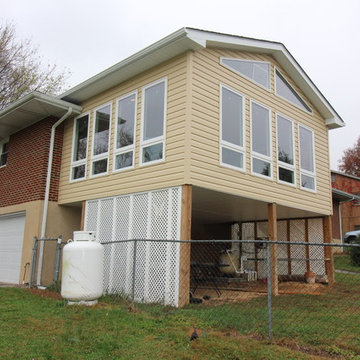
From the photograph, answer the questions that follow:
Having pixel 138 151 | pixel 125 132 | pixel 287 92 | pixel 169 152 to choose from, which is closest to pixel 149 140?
pixel 138 151

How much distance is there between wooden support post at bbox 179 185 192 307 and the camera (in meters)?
7.17

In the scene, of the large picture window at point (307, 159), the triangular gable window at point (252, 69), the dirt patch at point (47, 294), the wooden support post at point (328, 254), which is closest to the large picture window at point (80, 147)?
the dirt patch at point (47, 294)

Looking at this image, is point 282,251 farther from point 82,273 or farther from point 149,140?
point 82,273

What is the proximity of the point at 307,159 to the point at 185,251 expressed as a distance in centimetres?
562

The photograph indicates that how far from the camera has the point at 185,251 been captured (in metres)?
7.30

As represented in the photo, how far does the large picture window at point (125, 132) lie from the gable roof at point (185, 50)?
1.91 ft

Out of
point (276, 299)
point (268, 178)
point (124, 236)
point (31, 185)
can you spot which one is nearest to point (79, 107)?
point (31, 185)

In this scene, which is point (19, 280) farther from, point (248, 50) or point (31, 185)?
point (248, 50)

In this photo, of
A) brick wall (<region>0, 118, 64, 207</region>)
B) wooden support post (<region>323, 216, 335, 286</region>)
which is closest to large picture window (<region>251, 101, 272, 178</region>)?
wooden support post (<region>323, 216, 335, 286</region>)

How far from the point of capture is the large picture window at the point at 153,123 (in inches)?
325

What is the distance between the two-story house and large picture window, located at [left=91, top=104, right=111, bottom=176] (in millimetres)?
36

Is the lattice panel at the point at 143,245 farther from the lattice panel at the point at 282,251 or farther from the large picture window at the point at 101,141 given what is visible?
the lattice panel at the point at 282,251

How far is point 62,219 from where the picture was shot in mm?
10758

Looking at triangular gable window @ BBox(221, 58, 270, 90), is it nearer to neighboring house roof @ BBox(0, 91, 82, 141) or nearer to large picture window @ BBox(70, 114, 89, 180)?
large picture window @ BBox(70, 114, 89, 180)
